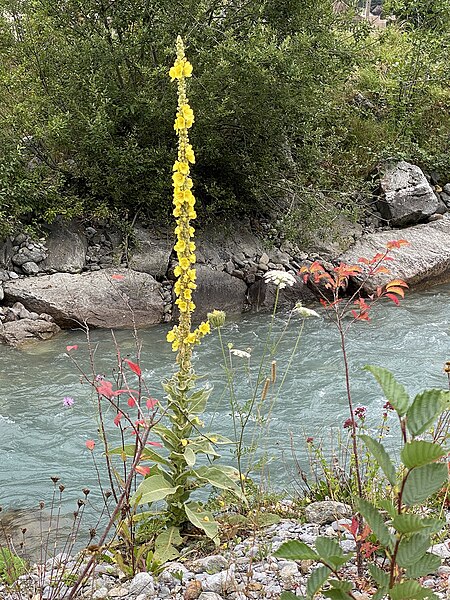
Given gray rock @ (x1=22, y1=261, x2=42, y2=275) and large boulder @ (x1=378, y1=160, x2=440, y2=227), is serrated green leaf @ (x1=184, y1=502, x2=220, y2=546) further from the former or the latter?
large boulder @ (x1=378, y1=160, x2=440, y2=227)

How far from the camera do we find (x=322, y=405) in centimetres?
527

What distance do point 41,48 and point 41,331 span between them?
347 centimetres

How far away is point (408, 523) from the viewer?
3.93ft

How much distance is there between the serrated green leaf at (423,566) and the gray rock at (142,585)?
4.46 ft

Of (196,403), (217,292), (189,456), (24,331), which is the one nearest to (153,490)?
(189,456)

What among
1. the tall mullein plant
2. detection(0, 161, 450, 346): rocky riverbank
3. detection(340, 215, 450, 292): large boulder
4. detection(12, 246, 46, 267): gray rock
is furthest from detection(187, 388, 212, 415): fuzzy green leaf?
detection(340, 215, 450, 292): large boulder

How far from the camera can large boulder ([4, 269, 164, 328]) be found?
7168 mm

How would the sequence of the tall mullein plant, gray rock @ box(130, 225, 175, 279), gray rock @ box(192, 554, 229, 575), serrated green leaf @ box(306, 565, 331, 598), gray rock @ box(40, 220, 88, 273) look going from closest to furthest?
1. serrated green leaf @ box(306, 565, 331, 598)
2. gray rock @ box(192, 554, 229, 575)
3. the tall mullein plant
4. gray rock @ box(40, 220, 88, 273)
5. gray rock @ box(130, 225, 175, 279)

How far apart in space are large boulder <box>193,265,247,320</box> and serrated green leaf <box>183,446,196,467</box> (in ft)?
15.6

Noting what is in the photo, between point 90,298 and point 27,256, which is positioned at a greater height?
point 27,256

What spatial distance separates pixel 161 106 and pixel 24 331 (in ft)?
9.43

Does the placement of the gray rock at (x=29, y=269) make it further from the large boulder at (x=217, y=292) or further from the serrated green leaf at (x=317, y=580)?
the serrated green leaf at (x=317, y=580)

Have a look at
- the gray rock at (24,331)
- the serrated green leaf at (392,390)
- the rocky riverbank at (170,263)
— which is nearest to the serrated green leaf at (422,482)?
the serrated green leaf at (392,390)

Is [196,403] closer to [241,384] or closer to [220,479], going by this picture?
[220,479]
